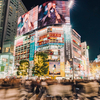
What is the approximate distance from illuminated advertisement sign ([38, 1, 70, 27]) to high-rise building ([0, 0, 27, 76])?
4028 centimetres

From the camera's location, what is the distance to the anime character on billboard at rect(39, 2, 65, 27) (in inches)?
2156

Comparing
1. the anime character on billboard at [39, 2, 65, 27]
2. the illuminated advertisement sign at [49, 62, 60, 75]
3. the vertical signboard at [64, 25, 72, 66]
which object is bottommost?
the illuminated advertisement sign at [49, 62, 60, 75]

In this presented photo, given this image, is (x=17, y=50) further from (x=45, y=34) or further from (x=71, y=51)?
(x=71, y=51)

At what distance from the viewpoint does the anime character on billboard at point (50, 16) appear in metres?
54.8

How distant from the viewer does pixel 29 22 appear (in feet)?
217

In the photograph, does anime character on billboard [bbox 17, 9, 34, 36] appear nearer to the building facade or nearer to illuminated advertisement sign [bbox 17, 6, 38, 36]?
illuminated advertisement sign [bbox 17, 6, 38, 36]

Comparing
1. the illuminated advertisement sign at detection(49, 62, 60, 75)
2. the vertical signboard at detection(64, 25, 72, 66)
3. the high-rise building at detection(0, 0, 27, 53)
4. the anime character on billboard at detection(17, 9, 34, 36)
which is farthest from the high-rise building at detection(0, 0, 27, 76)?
the vertical signboard at detection(64, 25, 72, 66)

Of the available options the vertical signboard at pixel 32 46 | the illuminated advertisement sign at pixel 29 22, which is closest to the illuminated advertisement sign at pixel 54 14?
the illuminated advertisement sign at pixel 29 22

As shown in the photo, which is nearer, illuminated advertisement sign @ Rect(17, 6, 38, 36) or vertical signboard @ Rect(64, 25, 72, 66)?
vertical signboard @ Rect(64, 25, 72, 66)

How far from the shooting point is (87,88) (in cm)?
828

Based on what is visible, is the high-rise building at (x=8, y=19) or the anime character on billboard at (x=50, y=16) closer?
the anime character on billboard at (x=50, y=16)

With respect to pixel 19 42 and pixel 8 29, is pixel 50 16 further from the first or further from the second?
pixel 8 29

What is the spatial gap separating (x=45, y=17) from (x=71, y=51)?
837 inches

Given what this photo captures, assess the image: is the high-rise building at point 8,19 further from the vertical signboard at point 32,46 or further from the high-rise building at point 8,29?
the vertical signboard at point 32,46
